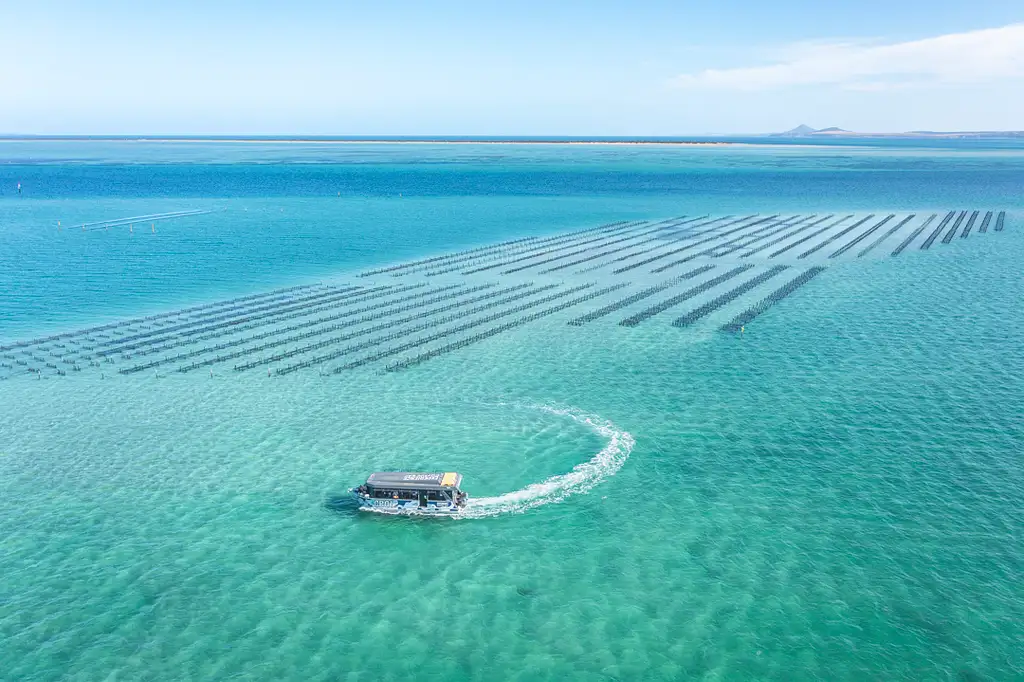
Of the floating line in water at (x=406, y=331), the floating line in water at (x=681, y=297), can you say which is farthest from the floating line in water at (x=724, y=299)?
the floating line in water at (x=406, y=331)

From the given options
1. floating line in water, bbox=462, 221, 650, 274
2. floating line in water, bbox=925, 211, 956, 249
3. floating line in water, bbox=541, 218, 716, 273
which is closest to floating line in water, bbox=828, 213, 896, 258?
floating line in water, bbox=925, 211, 956, 249

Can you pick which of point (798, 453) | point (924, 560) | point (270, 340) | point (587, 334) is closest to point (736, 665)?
point (924, 560)

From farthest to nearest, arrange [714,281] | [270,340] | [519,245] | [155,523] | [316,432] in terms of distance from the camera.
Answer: [519,245], [714,281], [270,340], [316,432], [155,523]

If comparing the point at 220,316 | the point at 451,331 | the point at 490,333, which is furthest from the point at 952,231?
the point at 220,316

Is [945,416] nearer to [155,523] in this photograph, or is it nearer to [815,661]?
[815,661]

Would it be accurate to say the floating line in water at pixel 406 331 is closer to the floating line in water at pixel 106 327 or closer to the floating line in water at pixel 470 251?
the floating line in water at pixel 106 327

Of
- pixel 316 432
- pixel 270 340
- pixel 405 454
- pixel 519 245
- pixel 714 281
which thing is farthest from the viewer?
pixel 519 245

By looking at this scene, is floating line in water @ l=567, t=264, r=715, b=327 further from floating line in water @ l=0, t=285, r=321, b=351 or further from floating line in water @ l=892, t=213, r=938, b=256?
floating line in water @ l=0, t=285, r=321, b=351

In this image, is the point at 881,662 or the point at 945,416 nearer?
the point at 881,662
